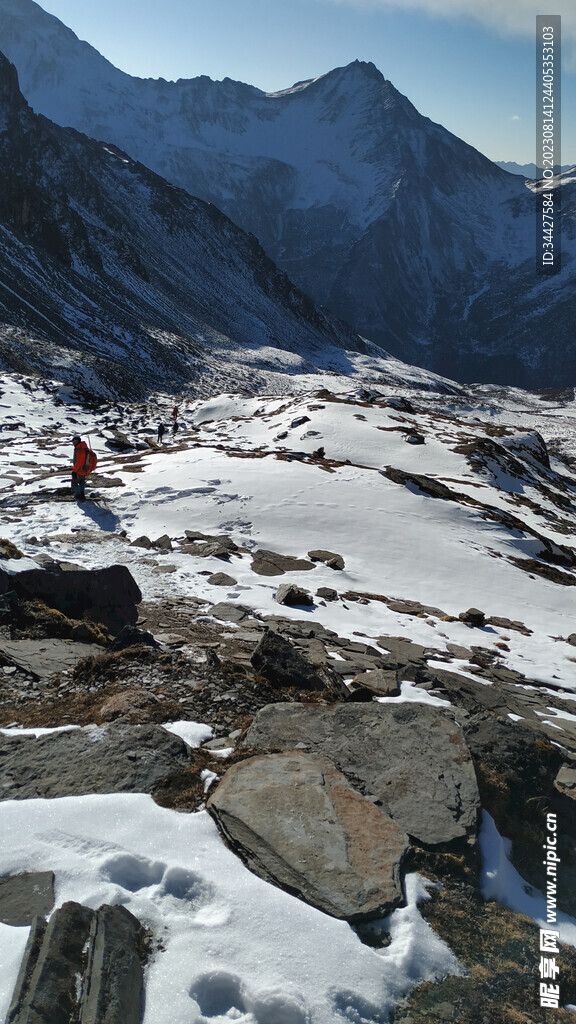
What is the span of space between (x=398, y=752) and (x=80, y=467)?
13497 mm

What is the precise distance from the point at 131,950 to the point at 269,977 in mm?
729

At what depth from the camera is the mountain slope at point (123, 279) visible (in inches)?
2576

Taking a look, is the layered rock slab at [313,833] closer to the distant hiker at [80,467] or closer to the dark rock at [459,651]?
the dark rock at [459,651]

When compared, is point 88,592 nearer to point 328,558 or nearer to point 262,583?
point 262,583

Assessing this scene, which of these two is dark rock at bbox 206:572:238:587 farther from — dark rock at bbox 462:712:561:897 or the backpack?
the backpack

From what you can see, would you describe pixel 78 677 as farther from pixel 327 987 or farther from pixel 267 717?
pixel 327 987

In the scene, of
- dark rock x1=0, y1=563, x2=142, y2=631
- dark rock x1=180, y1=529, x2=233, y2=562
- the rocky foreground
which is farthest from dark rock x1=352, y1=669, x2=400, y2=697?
dark rock x1=180, y1=529, x2=233, y2=562

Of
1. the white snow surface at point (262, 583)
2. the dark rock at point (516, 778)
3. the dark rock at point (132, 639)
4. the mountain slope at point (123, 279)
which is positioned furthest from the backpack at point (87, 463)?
the mountain slope at point (123, 279)

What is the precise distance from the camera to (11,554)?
9.89 meters

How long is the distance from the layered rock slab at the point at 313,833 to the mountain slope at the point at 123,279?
4902cm

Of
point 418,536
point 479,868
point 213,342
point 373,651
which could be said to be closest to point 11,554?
point 373,651

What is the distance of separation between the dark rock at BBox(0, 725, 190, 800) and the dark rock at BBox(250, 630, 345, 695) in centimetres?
185

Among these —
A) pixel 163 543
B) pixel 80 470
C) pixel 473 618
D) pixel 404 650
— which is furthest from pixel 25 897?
pixel 80 470

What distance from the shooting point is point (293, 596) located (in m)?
10.7
